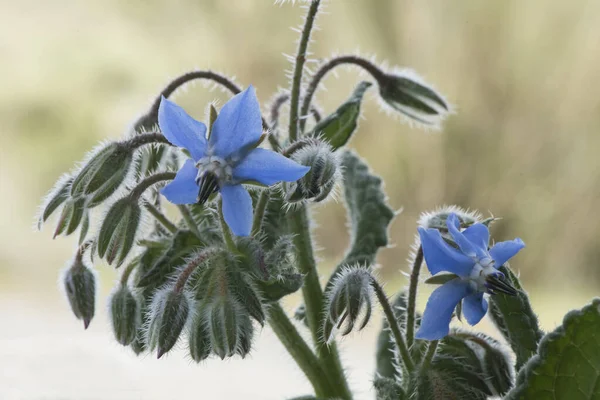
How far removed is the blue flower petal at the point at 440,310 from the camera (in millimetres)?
547

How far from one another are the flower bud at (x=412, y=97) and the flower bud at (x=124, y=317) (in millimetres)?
381

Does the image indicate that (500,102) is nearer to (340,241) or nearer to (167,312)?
(340,241)

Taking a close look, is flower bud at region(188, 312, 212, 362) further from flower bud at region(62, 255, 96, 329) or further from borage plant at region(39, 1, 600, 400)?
flower bud at region(62, 255, 96, 329)

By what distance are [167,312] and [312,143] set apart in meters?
0.19

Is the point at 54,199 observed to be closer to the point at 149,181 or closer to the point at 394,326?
the point at 149,181

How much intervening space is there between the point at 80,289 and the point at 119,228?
0.11m

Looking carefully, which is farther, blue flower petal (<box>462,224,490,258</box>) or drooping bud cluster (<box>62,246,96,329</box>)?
drooping bud cluster (<box>62,246,96,329</box>)

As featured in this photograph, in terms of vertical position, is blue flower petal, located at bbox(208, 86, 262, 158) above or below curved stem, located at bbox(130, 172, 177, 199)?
below

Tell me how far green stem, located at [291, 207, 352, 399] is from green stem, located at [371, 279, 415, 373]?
114 mm

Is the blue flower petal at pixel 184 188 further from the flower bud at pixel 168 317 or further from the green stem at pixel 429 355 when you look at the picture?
the green stem at pixel 429 355

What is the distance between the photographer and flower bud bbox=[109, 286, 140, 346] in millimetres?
689

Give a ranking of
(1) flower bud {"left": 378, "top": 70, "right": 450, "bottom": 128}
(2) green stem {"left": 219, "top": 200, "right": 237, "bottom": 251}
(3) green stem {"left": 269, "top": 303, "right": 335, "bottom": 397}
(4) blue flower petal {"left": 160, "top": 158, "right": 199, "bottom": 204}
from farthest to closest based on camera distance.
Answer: (1) flower bud {"left": 378, "top": 70, "right": 450, "bottom": 128}, (3) green stem {"left": 269, "top": 303, "right": 335, "bottom": 397}, (2) green stem {"left": 219, "top": 200, "right": 237, "bottom": 251}, (4) blue flower petal {"left": 160, "top": 158, "right": 199, "bottom": 204}

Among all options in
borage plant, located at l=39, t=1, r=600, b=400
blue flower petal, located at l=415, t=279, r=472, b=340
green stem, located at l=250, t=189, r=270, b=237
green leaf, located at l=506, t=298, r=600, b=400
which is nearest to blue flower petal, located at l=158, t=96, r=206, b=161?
borage plant, located at l=39, t=1, r=600, b=400

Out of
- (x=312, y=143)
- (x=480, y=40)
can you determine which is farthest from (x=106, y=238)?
(x=480, y=40)
